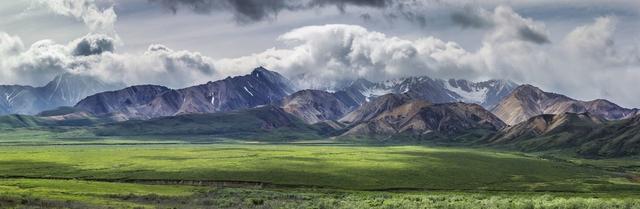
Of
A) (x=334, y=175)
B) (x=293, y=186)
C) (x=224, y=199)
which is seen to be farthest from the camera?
(x=334, y=175)

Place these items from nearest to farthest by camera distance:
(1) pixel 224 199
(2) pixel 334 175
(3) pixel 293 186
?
(1) pixel 224 199
(3) pixel 293 186
(2) pixel 334 175

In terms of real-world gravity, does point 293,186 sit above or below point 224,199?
above

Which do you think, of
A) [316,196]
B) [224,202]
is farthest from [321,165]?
[224,202]

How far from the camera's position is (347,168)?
7269 inches

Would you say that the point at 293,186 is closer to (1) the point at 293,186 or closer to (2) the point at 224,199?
(1) the point at 293,186

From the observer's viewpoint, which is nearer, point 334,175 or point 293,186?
point 293,186

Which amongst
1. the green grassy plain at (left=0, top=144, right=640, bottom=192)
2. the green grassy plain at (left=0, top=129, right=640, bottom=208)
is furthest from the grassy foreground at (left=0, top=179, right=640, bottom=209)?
the green grassy plain at (left=0, top=144, right=640, bottom=192)

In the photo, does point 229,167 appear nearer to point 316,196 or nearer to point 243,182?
point 243,182

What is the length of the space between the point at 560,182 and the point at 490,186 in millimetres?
27215

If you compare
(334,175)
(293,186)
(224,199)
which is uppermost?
(334,175)

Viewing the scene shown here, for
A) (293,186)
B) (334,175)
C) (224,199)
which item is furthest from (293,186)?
(224,199)

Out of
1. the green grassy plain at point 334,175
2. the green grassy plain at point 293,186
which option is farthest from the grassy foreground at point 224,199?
the green grassy plain at point 334,175

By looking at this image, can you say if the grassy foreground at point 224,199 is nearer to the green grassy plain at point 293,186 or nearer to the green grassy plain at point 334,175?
the green grassy plain at point 293,186

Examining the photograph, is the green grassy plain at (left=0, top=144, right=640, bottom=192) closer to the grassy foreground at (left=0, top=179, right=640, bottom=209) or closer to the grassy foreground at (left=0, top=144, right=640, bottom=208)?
the grassy foreground at (left=0, top=144, right=640, bottom=208)
